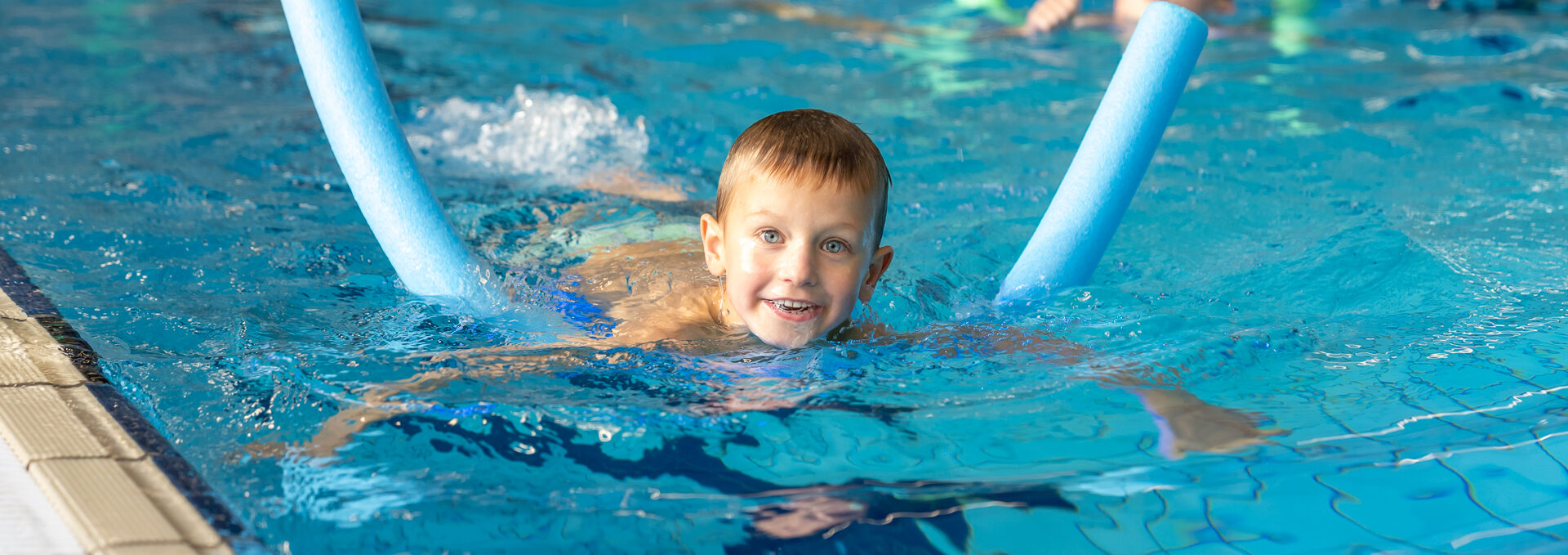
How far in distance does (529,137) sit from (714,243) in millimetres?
2437

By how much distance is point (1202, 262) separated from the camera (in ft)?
12.4

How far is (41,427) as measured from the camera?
7.18 ft

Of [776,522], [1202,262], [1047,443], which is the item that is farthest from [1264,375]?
[776,522]

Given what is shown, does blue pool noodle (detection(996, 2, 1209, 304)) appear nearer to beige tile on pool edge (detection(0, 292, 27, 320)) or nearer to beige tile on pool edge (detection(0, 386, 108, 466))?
beige tile on pool edge (detection(0, 386, 108, 466))

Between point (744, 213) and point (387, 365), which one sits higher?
point (744, 213)

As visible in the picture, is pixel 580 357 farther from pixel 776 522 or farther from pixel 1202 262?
pixel 1202 262

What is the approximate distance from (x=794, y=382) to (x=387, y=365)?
0.88 metres

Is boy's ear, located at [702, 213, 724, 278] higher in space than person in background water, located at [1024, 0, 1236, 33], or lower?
lower

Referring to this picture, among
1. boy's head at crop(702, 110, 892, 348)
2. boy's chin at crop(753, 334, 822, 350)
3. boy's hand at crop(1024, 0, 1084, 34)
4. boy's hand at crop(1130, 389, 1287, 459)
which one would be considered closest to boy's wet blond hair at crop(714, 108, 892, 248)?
boy's head at crop(702, 110, 892, 348)

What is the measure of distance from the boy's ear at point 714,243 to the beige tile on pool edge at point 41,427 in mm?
1286

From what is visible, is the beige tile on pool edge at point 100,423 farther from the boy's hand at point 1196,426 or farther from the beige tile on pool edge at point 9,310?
the boy's hand at point 1196,426

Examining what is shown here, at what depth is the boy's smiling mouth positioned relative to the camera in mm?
2656

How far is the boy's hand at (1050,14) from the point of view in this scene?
773 cm

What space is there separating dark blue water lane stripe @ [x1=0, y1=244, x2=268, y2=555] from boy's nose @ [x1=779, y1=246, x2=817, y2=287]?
3.69 feet
